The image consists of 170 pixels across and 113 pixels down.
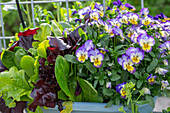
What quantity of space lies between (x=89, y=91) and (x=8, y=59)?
0.53 m

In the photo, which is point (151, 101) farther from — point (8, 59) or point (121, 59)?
point (8, 59)

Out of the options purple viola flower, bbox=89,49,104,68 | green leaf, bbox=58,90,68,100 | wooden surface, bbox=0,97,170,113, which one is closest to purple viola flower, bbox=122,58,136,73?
purple viola flower, bbox=89,49,104,68

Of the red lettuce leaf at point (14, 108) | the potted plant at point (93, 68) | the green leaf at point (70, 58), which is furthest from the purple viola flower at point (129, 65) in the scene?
the red lettuce leaf at point (14, 108)

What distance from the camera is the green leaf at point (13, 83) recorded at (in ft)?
4.30

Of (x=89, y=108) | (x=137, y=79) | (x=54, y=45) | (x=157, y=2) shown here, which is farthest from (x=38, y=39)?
(x=157, y=2)

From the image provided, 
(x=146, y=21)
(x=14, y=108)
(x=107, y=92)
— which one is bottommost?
(x=14, y=108)

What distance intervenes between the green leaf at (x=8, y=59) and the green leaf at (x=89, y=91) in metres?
0.45

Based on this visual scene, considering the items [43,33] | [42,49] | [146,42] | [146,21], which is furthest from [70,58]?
[146,21]

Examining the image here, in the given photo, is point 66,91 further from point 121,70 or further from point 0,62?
point 0,62

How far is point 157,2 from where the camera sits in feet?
11.9

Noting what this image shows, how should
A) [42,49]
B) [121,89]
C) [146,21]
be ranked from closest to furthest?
[121,89]
[42,49]
[146,21]

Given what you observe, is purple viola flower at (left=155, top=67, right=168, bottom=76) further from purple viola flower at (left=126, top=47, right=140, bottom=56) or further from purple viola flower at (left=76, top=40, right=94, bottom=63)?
purple viola flower at (left=76, top=40, right=94, bottom=63)

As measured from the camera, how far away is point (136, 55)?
1.21 metres

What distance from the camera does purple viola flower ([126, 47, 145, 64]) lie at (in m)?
1.21
